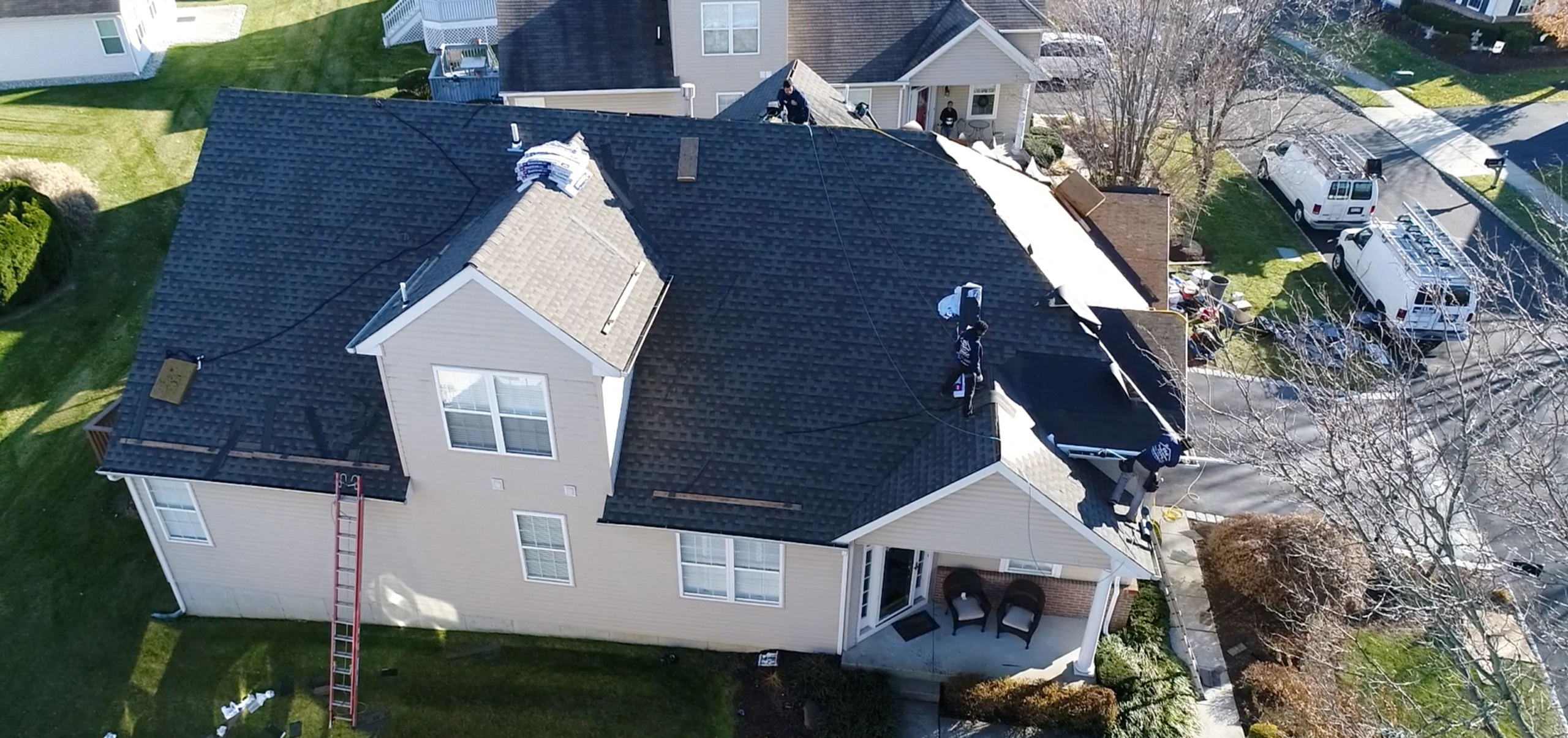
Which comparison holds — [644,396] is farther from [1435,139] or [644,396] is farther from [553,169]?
[1435,139]

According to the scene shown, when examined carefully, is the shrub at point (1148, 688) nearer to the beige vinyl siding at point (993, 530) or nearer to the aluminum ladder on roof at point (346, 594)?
the beige vinyl siding at point (993, 530)

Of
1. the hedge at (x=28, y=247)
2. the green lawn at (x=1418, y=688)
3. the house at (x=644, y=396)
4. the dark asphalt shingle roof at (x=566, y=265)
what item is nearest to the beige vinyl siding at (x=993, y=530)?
the house at (x=644, y=396)

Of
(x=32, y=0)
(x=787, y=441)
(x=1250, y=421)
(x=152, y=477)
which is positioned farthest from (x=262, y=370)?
(x=32, y=0)

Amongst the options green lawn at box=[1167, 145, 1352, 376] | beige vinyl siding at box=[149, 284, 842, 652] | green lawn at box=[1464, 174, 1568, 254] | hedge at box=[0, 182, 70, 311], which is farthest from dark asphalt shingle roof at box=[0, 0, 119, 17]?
green lawn at box=[1464, 174, 1568, 254]

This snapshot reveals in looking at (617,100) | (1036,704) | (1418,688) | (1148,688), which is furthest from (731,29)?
(1418,688)

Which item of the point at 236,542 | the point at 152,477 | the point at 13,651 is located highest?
the point at 152,477

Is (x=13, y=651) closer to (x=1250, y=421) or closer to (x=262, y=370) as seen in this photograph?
(x=262, y=370)
